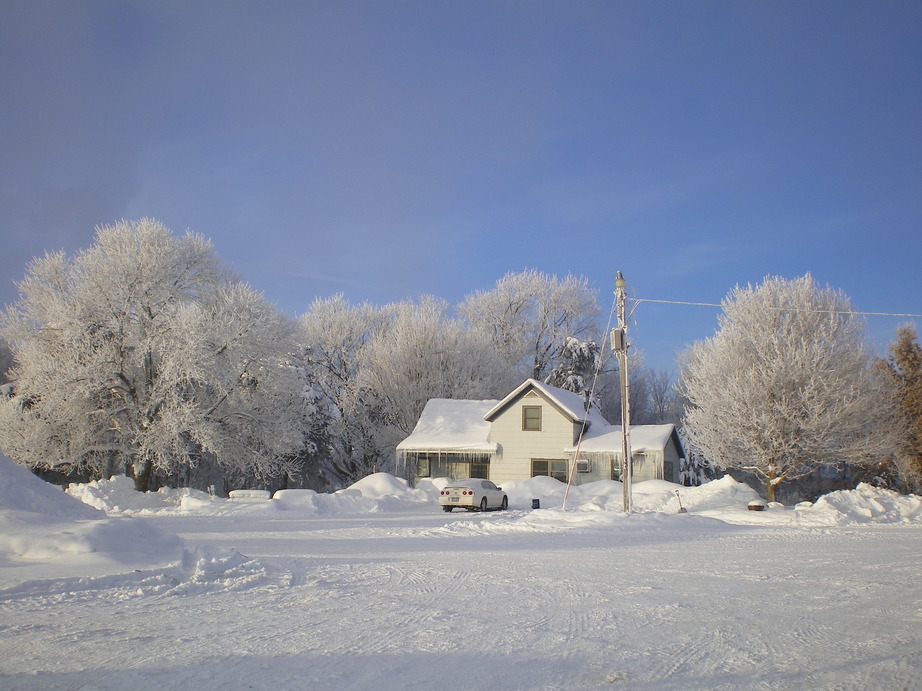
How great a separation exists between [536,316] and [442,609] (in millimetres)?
51449

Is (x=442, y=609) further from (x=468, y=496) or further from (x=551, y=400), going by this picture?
(x=551, y=400)

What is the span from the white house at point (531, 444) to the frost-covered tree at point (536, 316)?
15.6 meters

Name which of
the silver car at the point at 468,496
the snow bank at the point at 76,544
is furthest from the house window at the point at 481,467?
the snow bank at the point at 76,544

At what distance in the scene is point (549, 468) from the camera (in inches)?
1603

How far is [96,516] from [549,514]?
1367 centimetres

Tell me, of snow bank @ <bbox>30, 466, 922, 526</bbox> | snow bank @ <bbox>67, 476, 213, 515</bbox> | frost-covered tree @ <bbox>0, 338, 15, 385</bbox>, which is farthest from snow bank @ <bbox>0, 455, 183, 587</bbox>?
frost-covered tree @ <bbox>0, 338, 15, 385</bbox>

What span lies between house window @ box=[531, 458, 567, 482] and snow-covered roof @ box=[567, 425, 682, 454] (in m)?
1.45

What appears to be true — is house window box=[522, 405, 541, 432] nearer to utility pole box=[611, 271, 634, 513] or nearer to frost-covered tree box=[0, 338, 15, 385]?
utility pole box=[611, 271, 634, 513]

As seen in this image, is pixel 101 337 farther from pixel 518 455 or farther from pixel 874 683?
pixel 874 683

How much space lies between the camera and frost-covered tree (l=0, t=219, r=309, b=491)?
32594mm

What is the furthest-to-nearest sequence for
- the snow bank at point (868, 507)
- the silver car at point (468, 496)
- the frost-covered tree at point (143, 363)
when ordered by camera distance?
the frost-covered tree at point (143, 363), the silver car at point (468, 496), the snow bank at point (868, 507)

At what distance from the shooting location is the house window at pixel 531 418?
1619 inches

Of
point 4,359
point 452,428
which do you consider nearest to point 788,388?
point 452,428

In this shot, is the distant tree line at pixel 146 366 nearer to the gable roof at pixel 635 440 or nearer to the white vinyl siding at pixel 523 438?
the white vinyl siding at pixel 523 438
